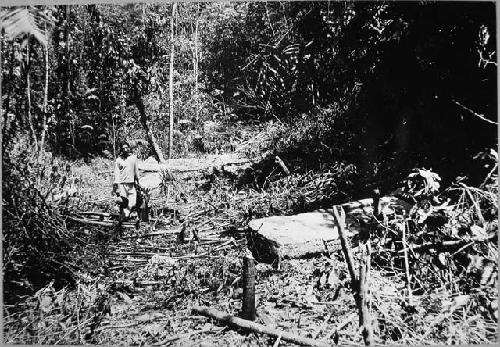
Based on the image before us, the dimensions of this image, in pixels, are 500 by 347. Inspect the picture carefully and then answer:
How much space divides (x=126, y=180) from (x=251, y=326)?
1600 millimetres

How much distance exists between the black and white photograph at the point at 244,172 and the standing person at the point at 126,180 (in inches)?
0.5

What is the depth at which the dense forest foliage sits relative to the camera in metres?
3.38

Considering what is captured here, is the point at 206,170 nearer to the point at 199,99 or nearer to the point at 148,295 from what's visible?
the point at 199,99

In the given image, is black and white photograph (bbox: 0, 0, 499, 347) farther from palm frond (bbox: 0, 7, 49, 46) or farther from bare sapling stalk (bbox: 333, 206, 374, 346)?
bare sapling stalk (bbox: 333, 206, 374, 346)

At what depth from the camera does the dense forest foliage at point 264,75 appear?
3.38 metres

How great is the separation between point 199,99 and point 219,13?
2.41ft

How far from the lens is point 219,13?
3.40 m

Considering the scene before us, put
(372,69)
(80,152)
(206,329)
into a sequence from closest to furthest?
(206,329) < (80,152) < (372,69)

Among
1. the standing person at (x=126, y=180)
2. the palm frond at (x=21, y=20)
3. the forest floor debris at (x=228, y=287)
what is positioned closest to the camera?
the forest floor debris at (x=228, y=287)

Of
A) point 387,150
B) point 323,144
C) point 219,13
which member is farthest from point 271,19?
point 387,150

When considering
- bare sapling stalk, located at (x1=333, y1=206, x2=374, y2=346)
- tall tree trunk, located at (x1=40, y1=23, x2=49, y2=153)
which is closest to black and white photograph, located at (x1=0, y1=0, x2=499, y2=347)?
tall tree trunk, located at (x1=40, y1=23, x2=49, y2=153)

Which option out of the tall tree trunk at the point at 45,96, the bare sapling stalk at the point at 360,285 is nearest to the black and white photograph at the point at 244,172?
the tall tree trunk at the point at 45,96

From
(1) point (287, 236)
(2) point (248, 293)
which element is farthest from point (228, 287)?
(1) point (287, 236)

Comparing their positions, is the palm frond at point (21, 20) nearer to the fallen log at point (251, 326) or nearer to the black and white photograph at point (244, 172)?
the black and white photograph at point (244, 172)
